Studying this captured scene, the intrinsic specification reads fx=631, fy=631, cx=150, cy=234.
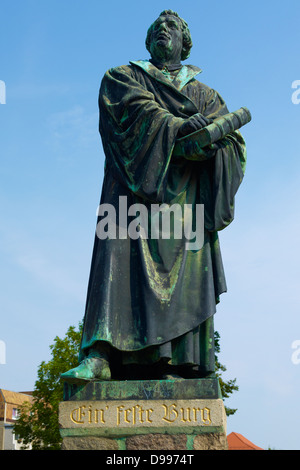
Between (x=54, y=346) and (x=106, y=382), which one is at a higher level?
(x=54, y=346)

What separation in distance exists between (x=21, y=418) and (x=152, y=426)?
25.6 m

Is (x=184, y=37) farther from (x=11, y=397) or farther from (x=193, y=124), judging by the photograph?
(x=11, y=397)

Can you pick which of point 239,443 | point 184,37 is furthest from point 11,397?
point 184,37

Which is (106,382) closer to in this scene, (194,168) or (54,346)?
(194,168)

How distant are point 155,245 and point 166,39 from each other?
2.31 metres

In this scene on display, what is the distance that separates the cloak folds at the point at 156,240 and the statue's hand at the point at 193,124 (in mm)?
78

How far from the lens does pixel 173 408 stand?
5020 mm

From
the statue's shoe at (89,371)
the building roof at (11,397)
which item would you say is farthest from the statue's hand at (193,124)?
the building roof at (11,397)

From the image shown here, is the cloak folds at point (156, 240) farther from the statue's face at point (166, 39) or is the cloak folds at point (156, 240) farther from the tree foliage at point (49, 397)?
the tree foliage at point (49, 397)

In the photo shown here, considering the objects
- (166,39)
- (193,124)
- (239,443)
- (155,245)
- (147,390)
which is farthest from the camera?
(239,443)

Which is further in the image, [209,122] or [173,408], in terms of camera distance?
[209,122]

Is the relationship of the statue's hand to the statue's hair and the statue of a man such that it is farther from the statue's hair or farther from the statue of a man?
the statue's hair

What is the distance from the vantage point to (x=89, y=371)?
518cm
